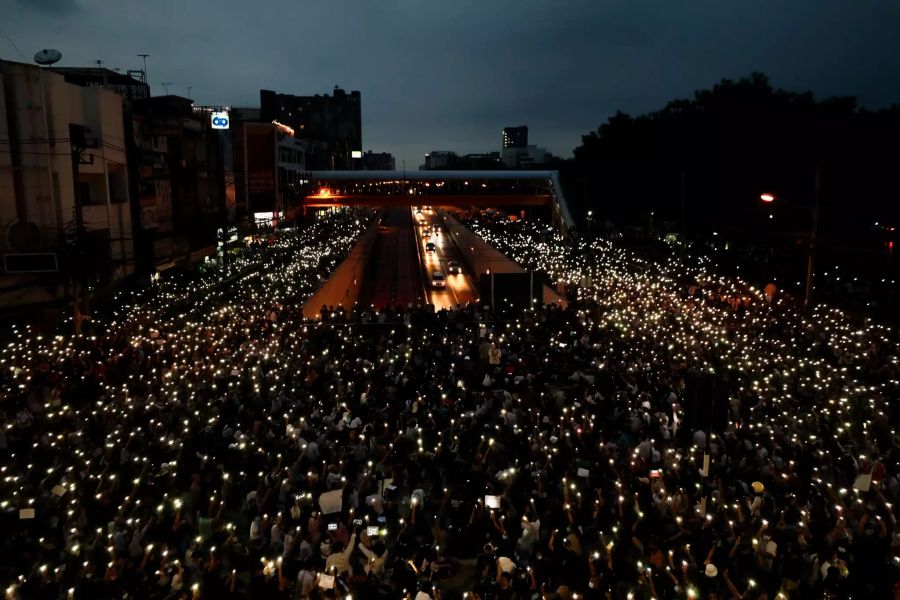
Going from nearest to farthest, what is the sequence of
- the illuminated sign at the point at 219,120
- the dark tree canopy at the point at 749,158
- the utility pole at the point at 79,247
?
the utility pole at the point at 79,247 → the dark tree canopy at the point at 749,158 → the illuminated sign at the point at 219,120

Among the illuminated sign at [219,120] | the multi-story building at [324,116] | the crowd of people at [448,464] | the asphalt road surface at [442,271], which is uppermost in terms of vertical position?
the multi-story building at [324,116]

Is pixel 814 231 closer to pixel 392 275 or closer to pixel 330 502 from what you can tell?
pixel 330 502

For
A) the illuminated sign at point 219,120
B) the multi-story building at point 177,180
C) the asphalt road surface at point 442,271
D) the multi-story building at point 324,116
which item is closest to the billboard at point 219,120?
the illuminated sign at point 219,120

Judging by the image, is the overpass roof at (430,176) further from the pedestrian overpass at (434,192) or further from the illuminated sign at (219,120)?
the illuminated sign at (219,120)

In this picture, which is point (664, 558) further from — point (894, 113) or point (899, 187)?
point (894, 113)

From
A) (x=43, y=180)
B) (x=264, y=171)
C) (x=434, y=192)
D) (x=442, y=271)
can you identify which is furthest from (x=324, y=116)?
(x=43, y=180)

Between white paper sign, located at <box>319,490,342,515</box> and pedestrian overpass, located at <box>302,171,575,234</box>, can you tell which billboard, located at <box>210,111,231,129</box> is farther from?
white paper sign, located at <box>319,490,342,515</box>

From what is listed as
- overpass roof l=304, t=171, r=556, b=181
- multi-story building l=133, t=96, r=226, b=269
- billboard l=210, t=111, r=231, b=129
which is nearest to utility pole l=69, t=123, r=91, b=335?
multi-story building l=133, t=96, r=226, b=269
